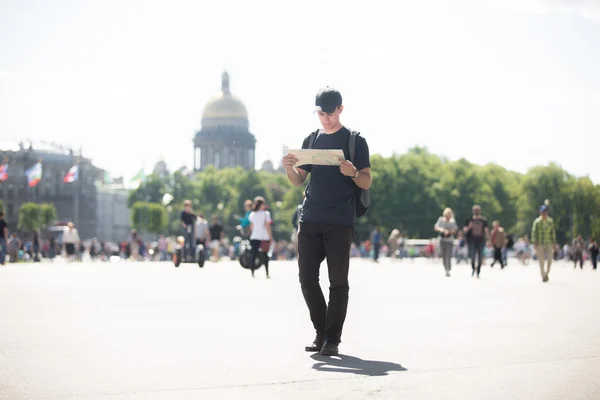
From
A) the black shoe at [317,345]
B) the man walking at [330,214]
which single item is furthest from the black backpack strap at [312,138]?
the black shoe at [317,345]

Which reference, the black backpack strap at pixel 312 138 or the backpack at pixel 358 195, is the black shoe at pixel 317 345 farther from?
the black backpack strap at pixel 312 138

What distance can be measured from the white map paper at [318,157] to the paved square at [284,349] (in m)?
1.29

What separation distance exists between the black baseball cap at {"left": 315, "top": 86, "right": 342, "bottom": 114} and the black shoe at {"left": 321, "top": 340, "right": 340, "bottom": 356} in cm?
162

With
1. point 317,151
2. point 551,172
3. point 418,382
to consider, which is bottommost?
point 418,382

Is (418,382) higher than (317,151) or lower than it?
lower

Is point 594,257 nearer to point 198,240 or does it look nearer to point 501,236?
point 501,236

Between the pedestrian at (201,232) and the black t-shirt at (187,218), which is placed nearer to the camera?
the black t-shirt at (187,218)

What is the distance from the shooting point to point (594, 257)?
42188mm

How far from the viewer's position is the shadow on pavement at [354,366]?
7.23m

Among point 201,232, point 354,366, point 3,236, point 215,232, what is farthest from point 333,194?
point 215,232

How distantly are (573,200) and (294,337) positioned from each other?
102167mm

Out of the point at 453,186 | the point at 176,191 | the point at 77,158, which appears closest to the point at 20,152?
the point at 77,158

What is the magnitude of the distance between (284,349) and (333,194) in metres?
1.13

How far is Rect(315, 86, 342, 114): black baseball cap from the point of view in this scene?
8.61 meters
